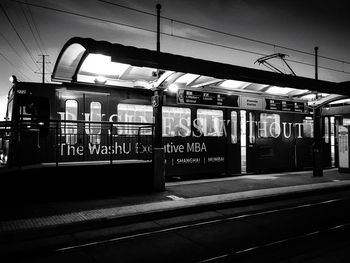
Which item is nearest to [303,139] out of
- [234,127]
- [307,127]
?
[307,127]

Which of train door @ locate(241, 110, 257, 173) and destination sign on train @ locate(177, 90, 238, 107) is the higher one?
destination sign on train @ locate(177, 90, 238, 107)

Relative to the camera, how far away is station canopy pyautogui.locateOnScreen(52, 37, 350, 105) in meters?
6.84

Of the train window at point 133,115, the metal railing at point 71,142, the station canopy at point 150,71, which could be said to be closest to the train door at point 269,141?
the station canopy at point 150,71

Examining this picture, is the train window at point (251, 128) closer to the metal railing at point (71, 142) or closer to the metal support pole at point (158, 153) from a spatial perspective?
the metal railing at point (71, 142)

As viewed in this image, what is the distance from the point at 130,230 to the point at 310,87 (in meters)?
7.84

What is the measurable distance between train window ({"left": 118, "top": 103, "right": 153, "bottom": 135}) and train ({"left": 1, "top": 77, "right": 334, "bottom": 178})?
0.11 ft

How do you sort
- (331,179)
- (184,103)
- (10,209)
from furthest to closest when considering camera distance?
(331,179) < (184,103) < (10,209)

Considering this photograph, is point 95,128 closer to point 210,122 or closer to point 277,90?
point 210,122

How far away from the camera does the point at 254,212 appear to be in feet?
22.8

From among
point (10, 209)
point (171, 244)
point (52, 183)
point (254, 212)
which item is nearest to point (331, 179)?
point (254, 212)

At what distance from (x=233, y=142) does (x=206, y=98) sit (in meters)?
2.47

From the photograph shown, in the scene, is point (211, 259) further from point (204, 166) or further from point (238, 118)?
point (238, 118)

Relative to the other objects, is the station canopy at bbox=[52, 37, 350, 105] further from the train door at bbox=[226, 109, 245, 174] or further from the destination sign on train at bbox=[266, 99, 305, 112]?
the train door at bbox=[226, 109, 245, 174]

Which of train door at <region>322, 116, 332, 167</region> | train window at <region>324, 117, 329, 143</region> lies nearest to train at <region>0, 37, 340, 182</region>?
train door at <region>322, 116, 332, 167</region>
